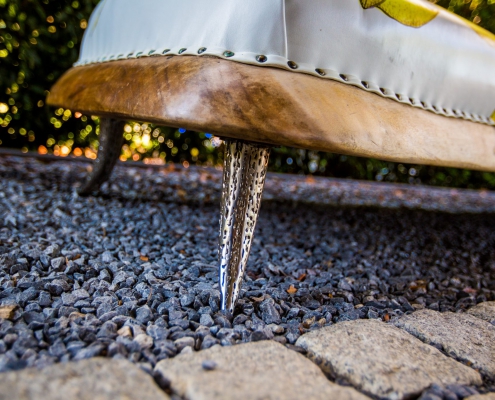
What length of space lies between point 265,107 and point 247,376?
1.23 feet

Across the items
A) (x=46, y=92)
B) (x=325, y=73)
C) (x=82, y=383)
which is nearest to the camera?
(x=82, y=383)

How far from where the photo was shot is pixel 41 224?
1.29 metres

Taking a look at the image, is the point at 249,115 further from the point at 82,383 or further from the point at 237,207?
the point at 82,383

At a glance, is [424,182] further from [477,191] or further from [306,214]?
[306,214]

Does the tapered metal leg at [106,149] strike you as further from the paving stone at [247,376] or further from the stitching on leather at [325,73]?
the paving stone at [247,376]

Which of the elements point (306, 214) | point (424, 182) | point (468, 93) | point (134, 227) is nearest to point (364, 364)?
point (468, 93)

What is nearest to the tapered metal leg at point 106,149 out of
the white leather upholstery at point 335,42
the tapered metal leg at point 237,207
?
the white leather upholstery at point 335,42

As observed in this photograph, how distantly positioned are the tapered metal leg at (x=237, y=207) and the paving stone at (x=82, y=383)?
0.26 meters

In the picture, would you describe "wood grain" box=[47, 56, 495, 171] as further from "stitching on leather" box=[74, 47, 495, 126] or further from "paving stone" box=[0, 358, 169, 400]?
"paving stone" box=[0, 358, 169, 400]

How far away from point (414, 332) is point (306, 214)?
114cm

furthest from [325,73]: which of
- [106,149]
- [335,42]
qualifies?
[106,149]

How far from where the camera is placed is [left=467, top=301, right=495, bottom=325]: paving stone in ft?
2.95

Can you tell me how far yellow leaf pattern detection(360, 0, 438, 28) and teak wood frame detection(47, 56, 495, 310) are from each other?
161 millimetres

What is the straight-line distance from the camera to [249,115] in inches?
25.2
